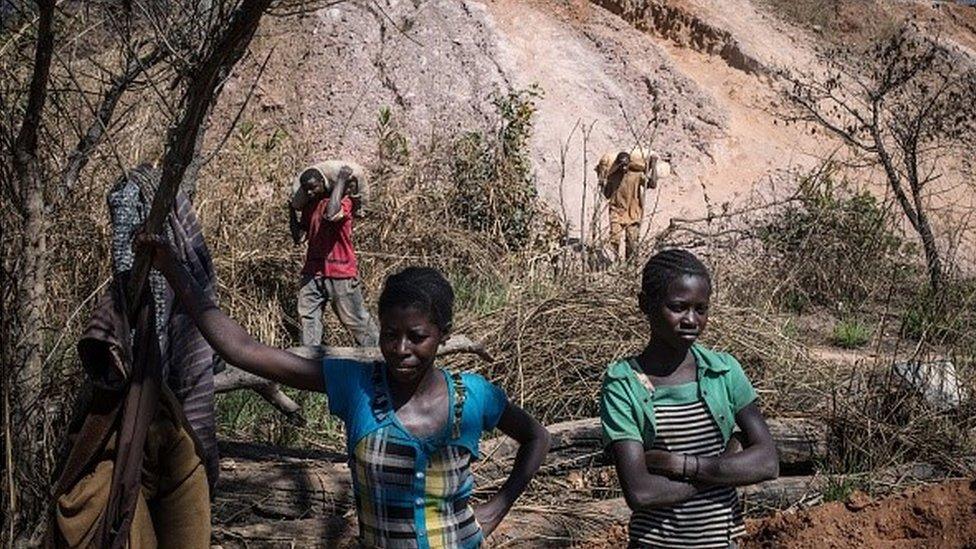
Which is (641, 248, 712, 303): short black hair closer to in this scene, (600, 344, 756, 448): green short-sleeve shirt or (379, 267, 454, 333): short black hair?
(600, 344, 756, 448): green short-sleeve shirt

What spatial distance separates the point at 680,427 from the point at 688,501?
163mm

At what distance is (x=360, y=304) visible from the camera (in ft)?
24.9

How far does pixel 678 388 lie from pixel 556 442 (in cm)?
246

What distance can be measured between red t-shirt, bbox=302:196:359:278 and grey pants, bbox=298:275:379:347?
48 millimetres

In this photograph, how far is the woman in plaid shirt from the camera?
260 cm

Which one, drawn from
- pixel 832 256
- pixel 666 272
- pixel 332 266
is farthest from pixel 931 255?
pixel 666 272

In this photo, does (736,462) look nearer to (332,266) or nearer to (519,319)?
(519,319)

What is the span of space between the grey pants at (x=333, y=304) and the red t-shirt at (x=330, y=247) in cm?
5

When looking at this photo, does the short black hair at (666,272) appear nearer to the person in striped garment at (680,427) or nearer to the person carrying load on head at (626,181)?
the person in striped garment at (680,427)

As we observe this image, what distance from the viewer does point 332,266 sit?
24.6 ft

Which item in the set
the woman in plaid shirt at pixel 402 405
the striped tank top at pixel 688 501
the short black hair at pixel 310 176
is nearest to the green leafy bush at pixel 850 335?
the short black hair at pixel 310 176

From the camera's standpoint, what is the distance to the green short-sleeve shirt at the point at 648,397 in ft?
9.11

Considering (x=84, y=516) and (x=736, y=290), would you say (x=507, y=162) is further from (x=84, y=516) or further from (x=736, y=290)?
(x=84, y=516)

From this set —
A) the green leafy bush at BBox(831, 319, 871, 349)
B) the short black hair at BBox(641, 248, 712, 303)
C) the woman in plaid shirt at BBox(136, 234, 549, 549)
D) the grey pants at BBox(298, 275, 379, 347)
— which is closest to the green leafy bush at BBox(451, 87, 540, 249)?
the green leafy bush at BBox(831, 319, 871, 349)
